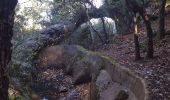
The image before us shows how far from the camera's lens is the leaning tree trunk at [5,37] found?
15.5ft

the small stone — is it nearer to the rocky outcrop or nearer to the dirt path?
the rocky outcrop

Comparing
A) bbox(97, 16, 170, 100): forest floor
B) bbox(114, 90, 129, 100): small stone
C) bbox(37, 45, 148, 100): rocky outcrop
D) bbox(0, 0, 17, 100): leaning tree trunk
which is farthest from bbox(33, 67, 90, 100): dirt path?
bbox(0, 0, 17, 100): leaning tree trunk

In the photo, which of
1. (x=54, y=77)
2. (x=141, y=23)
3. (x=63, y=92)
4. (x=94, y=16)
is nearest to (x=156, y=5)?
(x=141, y=23)

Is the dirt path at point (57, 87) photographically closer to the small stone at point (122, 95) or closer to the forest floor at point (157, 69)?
the forest floor at point (157, 69)

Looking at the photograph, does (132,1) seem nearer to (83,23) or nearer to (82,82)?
(82,82)

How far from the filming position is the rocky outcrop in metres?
10.4

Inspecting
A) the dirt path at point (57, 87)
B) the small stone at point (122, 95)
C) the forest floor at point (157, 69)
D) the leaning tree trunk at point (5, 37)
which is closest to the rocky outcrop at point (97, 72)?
the small stone at point (122, 95)

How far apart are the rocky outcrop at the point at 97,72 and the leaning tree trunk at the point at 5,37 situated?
4.54 metres

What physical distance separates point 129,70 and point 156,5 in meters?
15.9

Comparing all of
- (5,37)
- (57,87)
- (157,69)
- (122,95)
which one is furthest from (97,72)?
(5,37)

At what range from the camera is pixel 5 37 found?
4773 mm

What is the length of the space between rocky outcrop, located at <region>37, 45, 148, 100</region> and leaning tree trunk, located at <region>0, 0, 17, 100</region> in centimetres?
454

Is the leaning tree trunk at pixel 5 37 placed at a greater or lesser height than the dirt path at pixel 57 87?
greater

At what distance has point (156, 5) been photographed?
25672 millimetres
